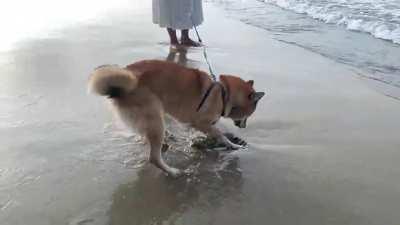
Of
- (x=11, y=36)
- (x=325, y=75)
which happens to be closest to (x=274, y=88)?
(x=325, y=75)

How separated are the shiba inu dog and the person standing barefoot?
3.47 meters

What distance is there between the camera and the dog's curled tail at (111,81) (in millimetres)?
3291

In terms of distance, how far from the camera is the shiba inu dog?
3430mm

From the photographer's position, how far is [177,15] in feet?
24.8

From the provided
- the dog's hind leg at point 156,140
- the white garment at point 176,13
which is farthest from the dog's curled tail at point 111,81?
the white garment at point 176,13

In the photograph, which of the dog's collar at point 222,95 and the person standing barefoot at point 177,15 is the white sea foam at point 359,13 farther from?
the dog's collar at point 222,95

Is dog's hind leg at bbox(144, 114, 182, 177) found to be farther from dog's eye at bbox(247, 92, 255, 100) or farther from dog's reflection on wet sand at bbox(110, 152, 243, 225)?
dog's eye at bbox(247, 92, 255, 100)

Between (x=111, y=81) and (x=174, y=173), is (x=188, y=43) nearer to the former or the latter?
(x=174, y=173)

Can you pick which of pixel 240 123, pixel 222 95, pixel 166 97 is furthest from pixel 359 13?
pixel 166 97

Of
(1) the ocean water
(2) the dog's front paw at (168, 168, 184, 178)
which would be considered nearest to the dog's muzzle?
(2) the dog's front paw at (168, 168, 184, 178)

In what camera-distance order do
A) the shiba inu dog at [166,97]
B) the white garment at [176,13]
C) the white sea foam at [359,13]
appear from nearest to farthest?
the shiba inu dog at [166,97] → the white garment at [176,13] → the white sea foam at [359,13]

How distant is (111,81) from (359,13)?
329 inches

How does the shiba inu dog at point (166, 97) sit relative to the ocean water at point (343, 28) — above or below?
above

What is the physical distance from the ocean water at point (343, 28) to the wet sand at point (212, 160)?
65 cm
